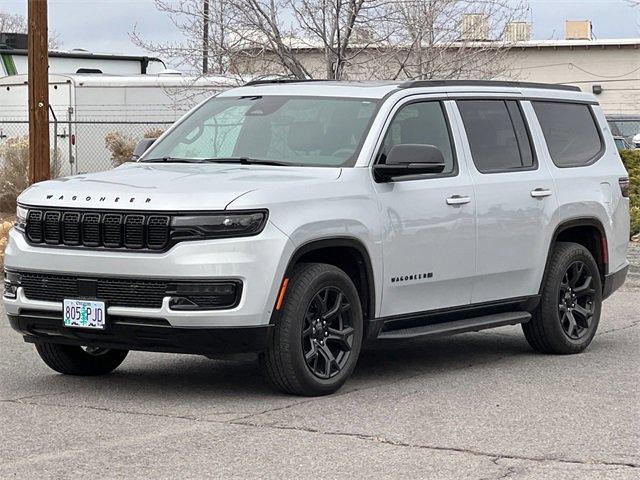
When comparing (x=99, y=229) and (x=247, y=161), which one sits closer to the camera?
(x=99, y=229)

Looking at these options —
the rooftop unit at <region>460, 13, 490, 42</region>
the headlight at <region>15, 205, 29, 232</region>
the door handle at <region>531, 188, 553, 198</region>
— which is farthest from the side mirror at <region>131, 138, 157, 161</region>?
the rooftop unit at <region>460, 13, 490, 42</region>

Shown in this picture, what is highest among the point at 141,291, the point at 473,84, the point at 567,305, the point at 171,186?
the point at 473,84

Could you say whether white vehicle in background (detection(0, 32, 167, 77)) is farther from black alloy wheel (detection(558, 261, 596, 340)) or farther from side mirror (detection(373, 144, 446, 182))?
side mirror (detection(373, 144, 446, 182))

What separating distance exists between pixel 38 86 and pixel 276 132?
7526 mm

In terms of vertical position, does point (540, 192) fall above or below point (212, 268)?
above

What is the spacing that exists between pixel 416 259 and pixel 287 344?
4.25 feet

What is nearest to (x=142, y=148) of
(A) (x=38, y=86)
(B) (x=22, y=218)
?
(B) (x=22, y=218)

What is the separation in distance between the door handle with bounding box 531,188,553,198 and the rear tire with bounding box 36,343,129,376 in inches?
121

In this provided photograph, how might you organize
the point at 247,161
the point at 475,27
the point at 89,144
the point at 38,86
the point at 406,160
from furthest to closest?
the point at 89,144 < the point at 475,27 < the point at 38,86 < the point at 247,161 < the point at 406,160

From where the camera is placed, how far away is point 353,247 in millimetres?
8734

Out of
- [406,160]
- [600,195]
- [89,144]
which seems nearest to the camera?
[406,160]

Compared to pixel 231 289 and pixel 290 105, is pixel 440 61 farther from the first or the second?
pixel 231 289

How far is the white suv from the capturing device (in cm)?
807

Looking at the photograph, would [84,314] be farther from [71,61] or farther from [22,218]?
[71,61]
